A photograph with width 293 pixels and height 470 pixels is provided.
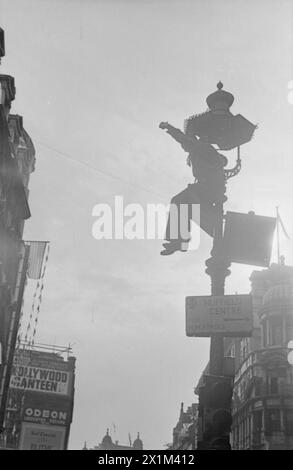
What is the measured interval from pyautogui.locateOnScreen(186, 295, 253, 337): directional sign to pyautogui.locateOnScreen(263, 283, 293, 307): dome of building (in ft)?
166

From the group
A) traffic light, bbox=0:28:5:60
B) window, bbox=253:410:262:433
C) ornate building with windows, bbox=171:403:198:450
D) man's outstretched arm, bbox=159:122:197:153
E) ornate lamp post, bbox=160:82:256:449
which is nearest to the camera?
ornate lamp post, bbox=160:82:256:449

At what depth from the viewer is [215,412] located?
6.04 m

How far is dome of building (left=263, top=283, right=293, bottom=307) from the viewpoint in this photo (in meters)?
55.0

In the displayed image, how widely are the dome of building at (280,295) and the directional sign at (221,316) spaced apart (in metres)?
50.5

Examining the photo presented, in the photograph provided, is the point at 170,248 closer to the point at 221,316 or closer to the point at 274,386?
the point at 221,316

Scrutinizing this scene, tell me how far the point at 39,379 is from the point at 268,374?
2951 centimetres

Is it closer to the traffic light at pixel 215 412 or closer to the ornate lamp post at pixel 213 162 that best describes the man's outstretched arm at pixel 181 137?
the ornate lamp post at pixel 213 162

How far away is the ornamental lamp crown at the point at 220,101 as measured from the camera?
7.25 metres

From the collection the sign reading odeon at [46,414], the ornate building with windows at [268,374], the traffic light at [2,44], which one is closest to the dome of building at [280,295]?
the ornate building with windows at [268,374]

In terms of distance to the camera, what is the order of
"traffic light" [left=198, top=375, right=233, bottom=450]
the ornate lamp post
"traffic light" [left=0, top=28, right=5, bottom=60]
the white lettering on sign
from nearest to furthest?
"traffic light" [left=198, top=375, right=233, bottom=450], the ornate lamp post, "traffic light" [left=0, top=28, right=5, bottom=60], the white lettering on sign

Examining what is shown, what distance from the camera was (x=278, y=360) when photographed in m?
53.0

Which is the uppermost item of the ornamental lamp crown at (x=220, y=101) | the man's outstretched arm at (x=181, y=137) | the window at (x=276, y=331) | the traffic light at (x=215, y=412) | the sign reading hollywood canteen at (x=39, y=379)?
the window at (x=276, y=331)

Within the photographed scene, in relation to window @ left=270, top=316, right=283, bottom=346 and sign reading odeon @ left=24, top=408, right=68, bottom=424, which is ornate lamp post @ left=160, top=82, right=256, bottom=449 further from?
window @ left=270, top=316, right=283, bottom=346

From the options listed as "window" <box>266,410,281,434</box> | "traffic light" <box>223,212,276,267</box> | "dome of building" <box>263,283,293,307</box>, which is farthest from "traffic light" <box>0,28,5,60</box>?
"window" <box>266,410,281,434</box>
